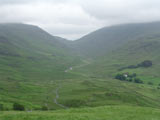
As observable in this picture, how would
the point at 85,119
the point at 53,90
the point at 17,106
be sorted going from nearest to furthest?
the point at 85,119 → the point at 17,106 → the point at 53,90

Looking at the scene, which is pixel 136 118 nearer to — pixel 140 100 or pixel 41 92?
pixel 140 100

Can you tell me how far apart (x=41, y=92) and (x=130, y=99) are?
264 feet

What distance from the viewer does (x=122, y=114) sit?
42688mm

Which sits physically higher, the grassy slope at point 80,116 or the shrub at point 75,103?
the grassy slope at point 80,116

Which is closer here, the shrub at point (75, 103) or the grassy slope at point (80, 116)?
the grassy slope at point (80, 116)

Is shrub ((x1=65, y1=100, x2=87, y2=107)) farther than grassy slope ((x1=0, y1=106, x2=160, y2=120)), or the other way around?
shrub ((x1=65, y1=100, x2=87, y2=107))

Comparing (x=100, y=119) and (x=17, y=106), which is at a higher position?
(x=100, y=119)

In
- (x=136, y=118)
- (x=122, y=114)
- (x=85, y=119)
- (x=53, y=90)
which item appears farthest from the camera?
(x=53, y=90)

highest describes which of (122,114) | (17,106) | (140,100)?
(122,114)

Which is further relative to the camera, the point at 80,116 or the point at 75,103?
the point at 75,103

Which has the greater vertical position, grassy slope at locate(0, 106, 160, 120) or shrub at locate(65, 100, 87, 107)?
grassy slope at locate(0, 106, 160, 120)

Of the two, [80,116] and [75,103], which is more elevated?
[80,116]

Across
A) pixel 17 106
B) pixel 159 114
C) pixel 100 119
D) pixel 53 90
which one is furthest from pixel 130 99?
pixel 100 119

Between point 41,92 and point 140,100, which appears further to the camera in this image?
point 41,92
